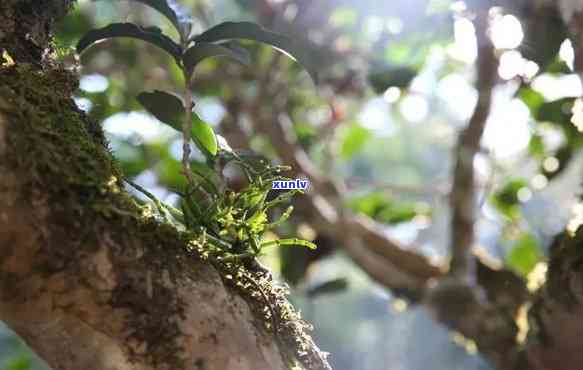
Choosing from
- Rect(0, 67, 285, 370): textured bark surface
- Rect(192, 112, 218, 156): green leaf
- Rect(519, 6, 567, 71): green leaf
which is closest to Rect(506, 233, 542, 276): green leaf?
Rect(519, 6, 567, 71): green leaf

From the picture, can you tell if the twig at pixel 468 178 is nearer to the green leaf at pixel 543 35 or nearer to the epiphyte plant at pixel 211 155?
the green leaf at pixel 543 35

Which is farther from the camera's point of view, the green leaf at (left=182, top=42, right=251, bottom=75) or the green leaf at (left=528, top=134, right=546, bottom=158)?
the green leaf at (left=528, top=134, right=546, bottom=158)

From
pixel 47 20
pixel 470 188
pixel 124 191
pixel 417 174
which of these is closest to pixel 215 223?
pixel 124 191

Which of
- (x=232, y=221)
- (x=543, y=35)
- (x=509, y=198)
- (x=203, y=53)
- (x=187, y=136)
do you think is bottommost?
(x=232, y=221)

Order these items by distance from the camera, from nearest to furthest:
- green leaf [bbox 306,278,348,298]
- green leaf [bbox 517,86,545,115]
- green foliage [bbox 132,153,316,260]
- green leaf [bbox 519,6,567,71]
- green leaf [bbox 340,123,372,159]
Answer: green foliage [bbox 132,153,316,260]
green leaf [bbox 519,6,567,71]
green leaf [bbox 517,86,545,115]
green leaf [bbox 306,278,348,298]
green leaf [bbox 340,123,372,159]

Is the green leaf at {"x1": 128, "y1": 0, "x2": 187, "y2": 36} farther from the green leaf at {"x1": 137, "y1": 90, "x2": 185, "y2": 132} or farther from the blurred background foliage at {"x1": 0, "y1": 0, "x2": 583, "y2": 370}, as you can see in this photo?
the blurred background foliage at {"x1": 0, "y1": 0, "x2": 583, "y2": 370}

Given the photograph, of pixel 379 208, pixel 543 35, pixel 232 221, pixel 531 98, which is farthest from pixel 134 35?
pixel 379 208

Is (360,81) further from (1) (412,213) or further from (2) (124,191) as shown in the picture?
(2) (124,191)

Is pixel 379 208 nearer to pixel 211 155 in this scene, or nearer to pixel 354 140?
pixel 354 140
